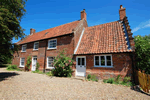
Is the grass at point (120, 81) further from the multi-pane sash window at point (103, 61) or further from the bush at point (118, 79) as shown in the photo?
the multi-pane sash window at point (103, 61)

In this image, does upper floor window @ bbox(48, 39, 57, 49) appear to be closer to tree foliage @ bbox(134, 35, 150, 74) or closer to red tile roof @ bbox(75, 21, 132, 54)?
red tile roof @ bbox(75, 21, 132, 54)

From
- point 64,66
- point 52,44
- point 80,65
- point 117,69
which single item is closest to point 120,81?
point 117,69

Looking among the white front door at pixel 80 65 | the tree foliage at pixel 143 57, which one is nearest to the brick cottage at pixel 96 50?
the white front door at pixel 80 65

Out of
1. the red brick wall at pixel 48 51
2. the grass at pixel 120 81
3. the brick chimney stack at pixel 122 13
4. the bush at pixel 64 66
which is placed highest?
the brick chimney stack at pixel 122 13

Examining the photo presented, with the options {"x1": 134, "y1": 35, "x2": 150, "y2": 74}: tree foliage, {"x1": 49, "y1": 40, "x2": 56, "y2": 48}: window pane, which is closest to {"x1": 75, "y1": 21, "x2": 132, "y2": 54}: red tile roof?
{"x1": 134, "y1": 35, "x2": 150, "y2": 74}: tree foliage

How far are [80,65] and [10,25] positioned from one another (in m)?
8.86

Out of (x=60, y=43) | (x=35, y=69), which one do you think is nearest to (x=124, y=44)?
(x=60, y=43)

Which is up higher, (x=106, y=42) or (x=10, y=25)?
(x=10, y=25)

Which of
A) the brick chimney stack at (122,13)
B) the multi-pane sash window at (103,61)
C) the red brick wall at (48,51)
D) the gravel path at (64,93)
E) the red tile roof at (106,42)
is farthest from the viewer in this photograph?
the brick chimney stack at (122,13)

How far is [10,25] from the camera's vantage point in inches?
329

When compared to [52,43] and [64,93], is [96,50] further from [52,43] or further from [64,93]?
[52,43]

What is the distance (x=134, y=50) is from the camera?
7805 mm

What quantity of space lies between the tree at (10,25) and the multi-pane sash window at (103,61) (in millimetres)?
9018

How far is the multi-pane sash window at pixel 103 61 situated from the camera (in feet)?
29.6
